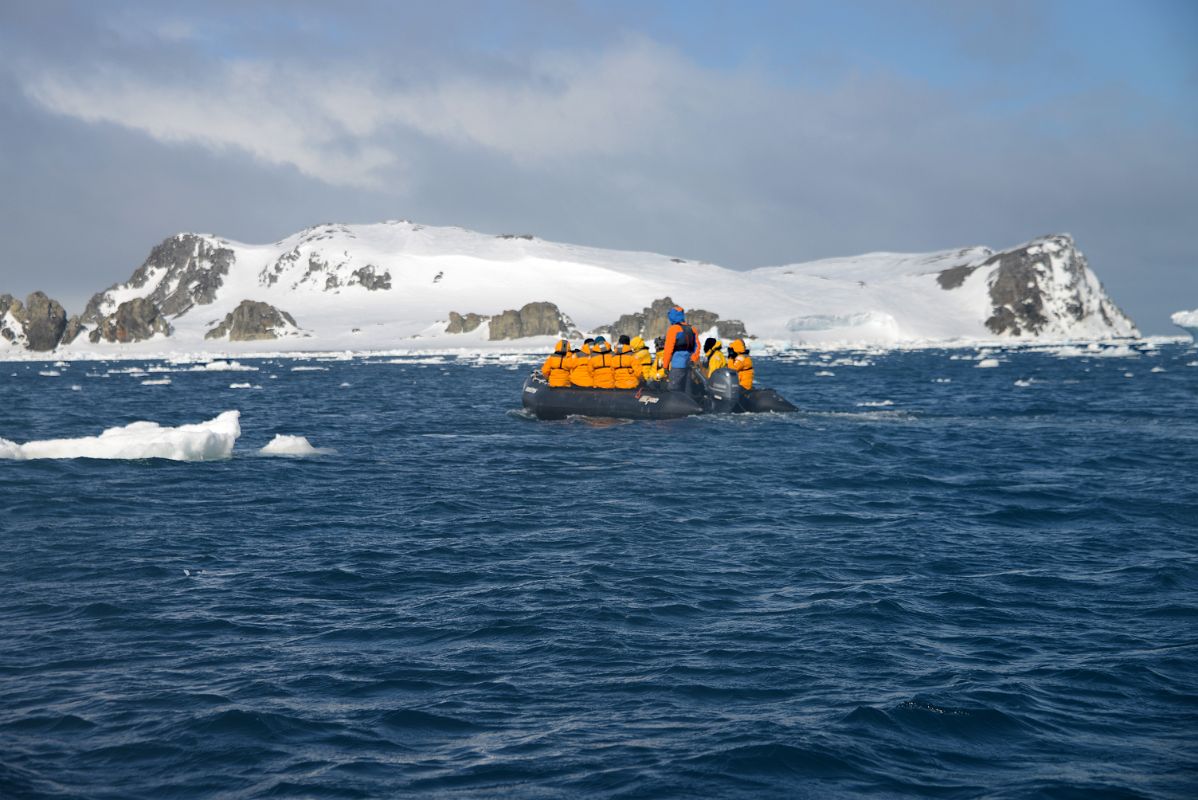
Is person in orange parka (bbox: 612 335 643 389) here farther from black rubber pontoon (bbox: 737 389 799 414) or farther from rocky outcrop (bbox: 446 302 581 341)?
rocky outcrop (bbox: 446 302 581 341)

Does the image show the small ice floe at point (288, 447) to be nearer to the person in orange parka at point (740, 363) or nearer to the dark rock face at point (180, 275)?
the person in orange parka at point (740, 363)

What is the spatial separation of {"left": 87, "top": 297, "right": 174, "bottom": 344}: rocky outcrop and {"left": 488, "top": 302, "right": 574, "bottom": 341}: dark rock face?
38.1m

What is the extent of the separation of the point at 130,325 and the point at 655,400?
348ft

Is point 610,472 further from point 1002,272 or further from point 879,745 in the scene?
point 1002,272

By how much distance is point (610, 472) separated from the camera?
21.0 metres

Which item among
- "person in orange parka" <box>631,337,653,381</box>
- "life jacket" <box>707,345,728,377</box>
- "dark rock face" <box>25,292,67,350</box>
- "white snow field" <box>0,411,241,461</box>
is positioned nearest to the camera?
"white snow field" <box>0,411,241,461</box>

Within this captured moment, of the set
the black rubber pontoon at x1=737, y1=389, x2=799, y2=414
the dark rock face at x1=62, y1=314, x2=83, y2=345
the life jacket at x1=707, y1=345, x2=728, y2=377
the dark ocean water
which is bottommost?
the dark ocean water

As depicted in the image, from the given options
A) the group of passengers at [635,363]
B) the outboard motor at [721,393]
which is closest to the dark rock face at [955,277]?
the group of passengers at [635,363]

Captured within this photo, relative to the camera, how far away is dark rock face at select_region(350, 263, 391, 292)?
154 m

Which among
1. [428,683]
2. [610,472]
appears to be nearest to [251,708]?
[428,683]

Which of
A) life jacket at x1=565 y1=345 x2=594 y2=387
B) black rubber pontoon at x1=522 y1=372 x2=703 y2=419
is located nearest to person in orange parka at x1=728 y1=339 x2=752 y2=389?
black rubber pontoon at x1=522 y1=372 x2=703 y2=419

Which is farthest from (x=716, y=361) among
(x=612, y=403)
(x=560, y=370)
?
(x=560, y=370)

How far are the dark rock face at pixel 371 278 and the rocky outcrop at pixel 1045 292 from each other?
251 feet

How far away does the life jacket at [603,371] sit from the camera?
30734 mm
